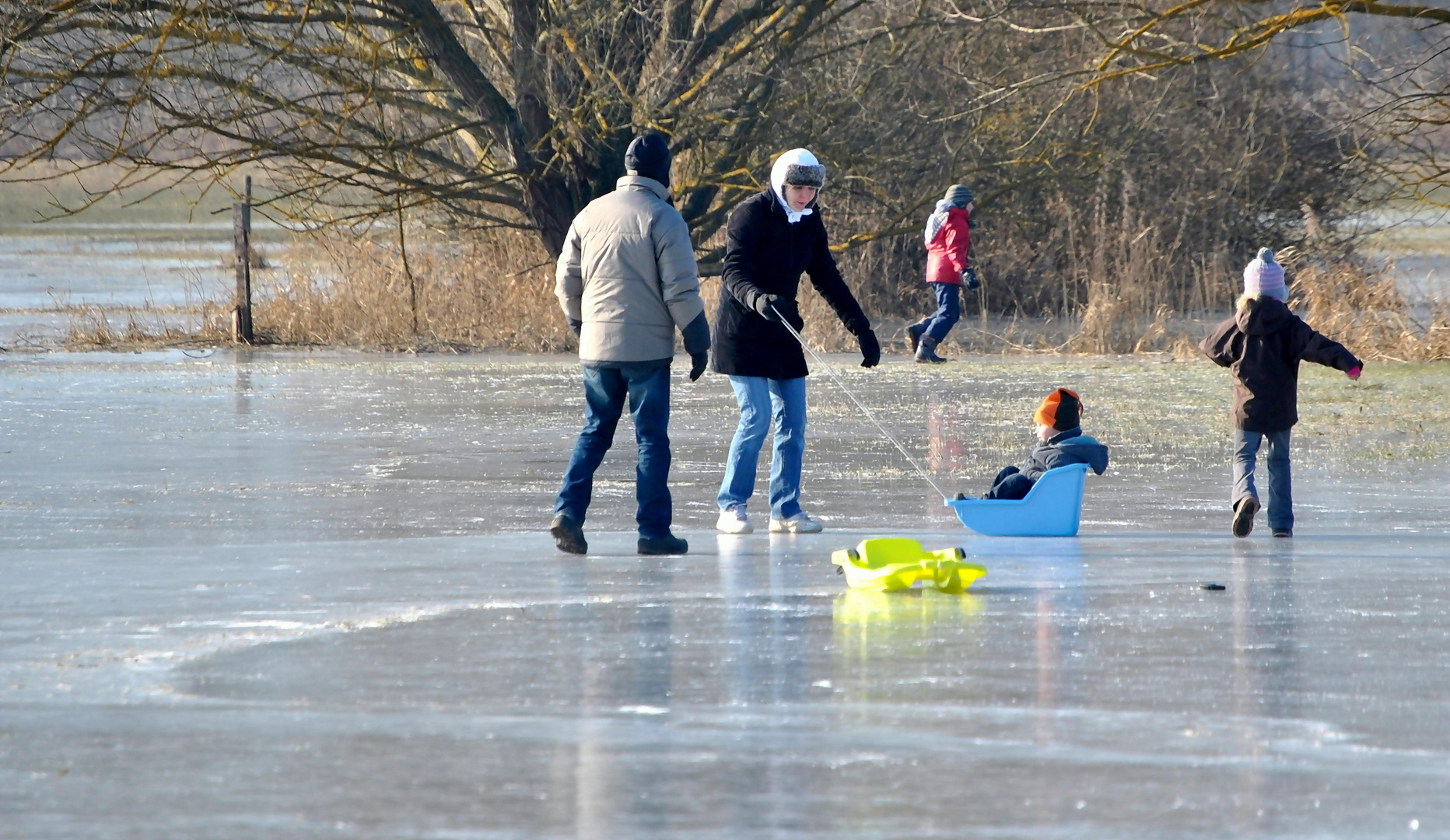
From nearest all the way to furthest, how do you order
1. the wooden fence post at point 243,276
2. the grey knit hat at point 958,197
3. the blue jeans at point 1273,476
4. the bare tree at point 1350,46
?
the blue jeans at point 1273,476, the bare tree at point 1350,46, the grey knit hat at point 958,197, the wooden fence post at point 243,276

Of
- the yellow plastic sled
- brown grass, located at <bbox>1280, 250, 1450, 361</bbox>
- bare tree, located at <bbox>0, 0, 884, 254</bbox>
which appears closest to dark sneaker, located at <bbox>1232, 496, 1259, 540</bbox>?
the yellow plastic sled

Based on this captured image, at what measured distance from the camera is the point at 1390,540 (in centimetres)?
768

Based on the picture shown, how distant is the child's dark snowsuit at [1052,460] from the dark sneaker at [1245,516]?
1.92 ft

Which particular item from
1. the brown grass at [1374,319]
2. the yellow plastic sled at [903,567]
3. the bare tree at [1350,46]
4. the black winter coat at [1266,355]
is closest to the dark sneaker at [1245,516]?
the black winter coat at [1266,355]

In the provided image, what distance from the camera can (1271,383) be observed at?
8086 mm

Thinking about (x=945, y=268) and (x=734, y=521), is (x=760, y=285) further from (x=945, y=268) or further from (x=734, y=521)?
(x=945, y=268)

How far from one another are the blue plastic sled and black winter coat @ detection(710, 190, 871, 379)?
3.02 ft

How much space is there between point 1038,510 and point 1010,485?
7.0 inches

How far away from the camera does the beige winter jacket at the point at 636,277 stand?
7.36 metres

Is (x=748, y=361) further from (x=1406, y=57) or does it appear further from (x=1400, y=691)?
(x=1406, y=57)

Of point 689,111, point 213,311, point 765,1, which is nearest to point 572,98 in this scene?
point 689,111

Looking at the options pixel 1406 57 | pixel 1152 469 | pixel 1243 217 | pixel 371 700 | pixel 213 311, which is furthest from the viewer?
pixel 1243 217

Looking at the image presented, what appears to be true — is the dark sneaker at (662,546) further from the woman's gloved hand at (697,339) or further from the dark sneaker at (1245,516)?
the dark sneaker at (1245,516)

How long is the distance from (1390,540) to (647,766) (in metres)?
4.45
